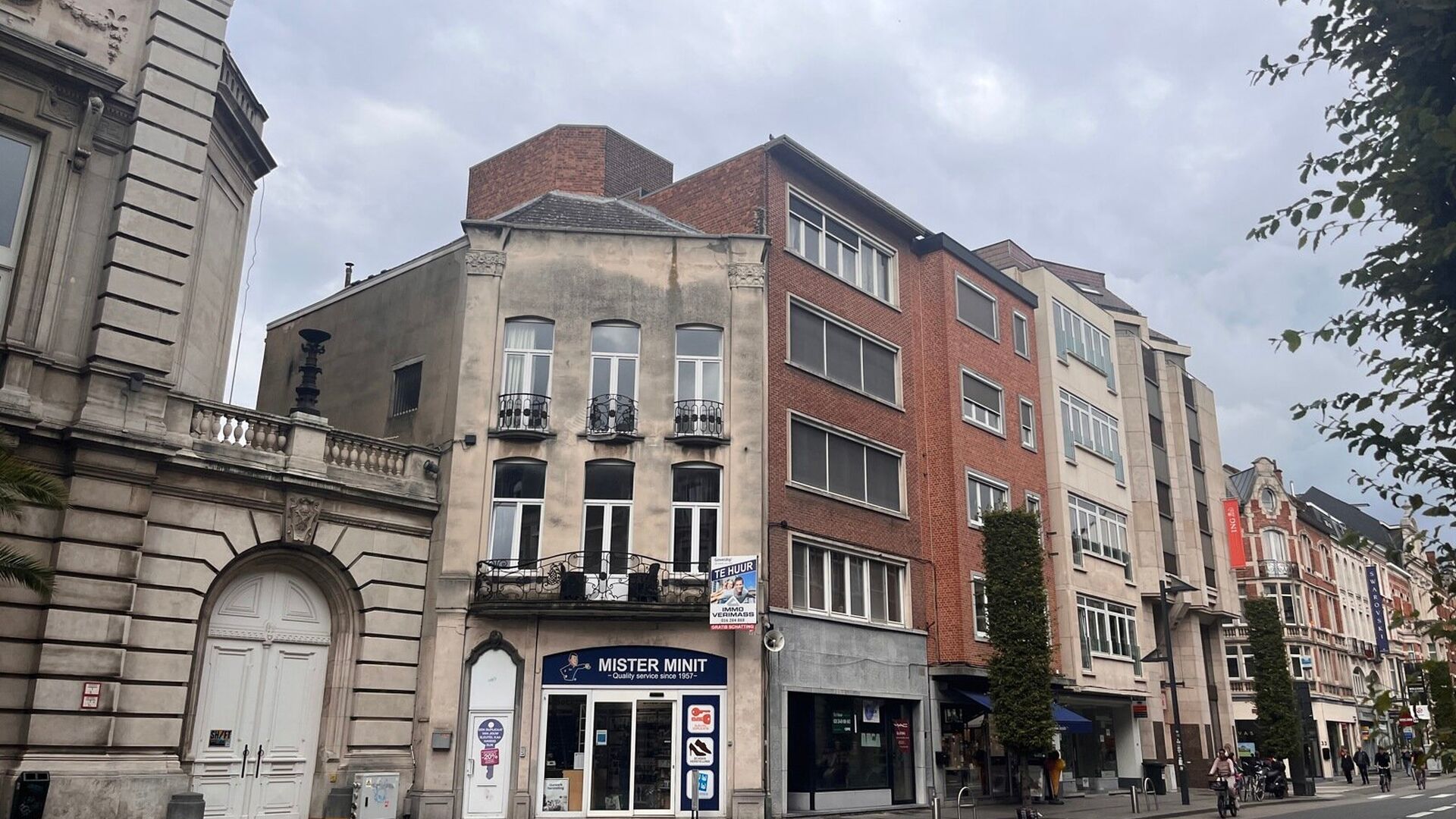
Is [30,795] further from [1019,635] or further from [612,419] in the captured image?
[1019,635]

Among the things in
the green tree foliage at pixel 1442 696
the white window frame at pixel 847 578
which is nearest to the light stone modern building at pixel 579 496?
the white window frame at pixel 847 578

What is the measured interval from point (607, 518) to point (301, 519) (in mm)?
6509

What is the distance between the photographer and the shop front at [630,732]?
72.5 feet

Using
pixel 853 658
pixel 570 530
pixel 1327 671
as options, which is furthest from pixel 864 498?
pixel 1327 671

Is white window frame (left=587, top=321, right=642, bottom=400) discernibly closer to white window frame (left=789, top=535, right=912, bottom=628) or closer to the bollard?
white window frame (left=789, top=535, right=912, bottom=628)

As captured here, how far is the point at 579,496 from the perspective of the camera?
23.8 metres

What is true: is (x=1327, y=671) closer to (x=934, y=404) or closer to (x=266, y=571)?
(x=934, y=404)

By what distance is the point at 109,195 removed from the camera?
59.3 feet

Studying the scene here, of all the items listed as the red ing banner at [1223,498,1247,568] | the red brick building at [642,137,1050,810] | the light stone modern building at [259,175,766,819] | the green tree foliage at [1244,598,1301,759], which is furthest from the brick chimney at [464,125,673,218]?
the red ing banner at [1223,498,1247,568]

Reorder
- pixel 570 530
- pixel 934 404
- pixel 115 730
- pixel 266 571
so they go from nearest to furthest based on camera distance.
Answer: pixel 115 730 → pixel 266 571 → pixel 570 530 → pixel 934 404

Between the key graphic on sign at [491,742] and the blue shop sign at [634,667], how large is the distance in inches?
52.0

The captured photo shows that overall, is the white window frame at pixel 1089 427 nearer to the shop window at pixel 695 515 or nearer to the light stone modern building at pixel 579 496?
the light stone modern building at pixel 579 496

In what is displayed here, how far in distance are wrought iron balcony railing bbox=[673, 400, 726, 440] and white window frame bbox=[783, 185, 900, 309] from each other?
5.51 m

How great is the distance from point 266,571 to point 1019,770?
58.7 ft
